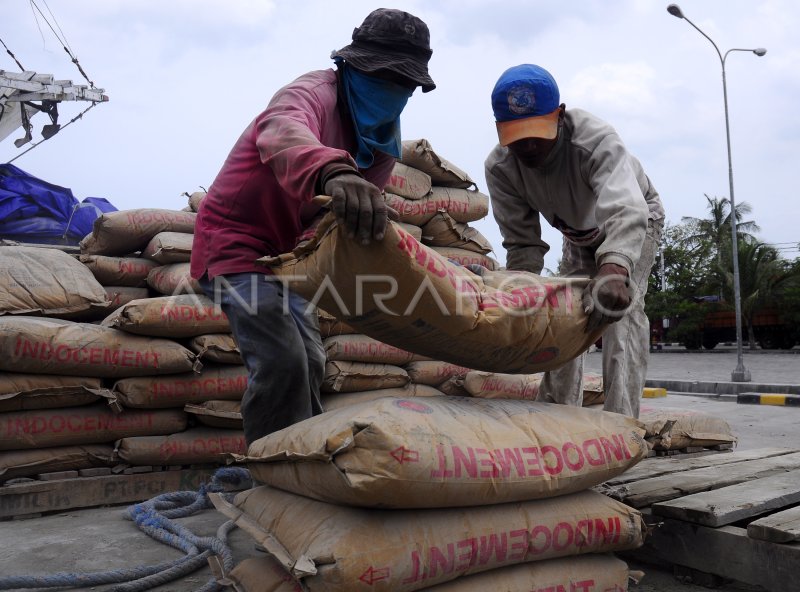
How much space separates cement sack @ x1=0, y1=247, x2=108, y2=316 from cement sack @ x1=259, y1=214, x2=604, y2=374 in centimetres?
236

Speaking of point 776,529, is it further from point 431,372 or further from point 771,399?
point 771,399

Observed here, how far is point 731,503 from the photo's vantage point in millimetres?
2160

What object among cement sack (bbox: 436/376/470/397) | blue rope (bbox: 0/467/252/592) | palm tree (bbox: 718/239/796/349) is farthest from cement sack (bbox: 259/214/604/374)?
palm tree (bbox: 718/239/796/349)

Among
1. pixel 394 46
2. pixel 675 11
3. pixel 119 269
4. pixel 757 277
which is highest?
pixel 675 11

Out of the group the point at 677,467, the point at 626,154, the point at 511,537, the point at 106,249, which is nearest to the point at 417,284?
the point at 511,537

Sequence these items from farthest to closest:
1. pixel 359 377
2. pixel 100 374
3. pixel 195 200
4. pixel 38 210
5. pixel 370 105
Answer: pixel 38 210 → pixel 195 200 → pixel 359 377 → pixel 100 374 → pixel 370 105

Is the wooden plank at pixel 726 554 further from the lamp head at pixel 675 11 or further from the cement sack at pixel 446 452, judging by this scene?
the lamp head at pixel 675 11

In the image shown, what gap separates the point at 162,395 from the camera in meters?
3.44

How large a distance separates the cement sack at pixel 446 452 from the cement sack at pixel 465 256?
2.37 m

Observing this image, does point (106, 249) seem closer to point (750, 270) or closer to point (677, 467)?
point (677, 467)

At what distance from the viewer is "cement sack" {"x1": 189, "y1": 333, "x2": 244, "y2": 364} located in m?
3.53

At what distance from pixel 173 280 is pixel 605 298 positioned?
2641 millimetres

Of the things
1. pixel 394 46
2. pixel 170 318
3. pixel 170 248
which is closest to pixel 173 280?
pixel 170 248

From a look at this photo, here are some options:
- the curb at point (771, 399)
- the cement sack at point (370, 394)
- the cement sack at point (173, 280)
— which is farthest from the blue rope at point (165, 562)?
the curb at point (771, 399)
